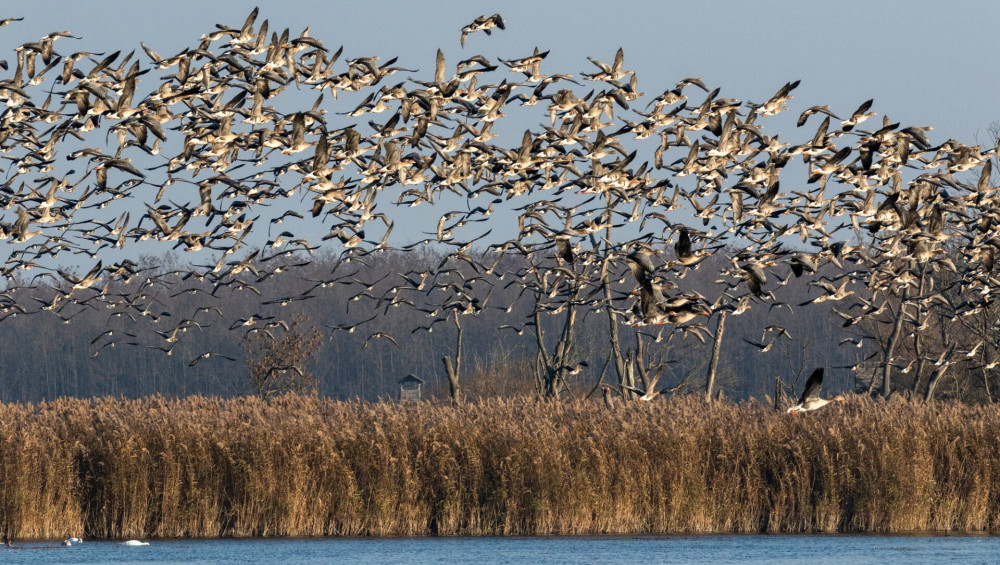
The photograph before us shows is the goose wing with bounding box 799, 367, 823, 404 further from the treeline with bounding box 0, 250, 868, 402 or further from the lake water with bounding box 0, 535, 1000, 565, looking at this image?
the treeline with bounding box 0, 250, 868, 402

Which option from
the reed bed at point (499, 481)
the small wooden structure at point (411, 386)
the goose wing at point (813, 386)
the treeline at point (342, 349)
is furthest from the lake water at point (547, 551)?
the treeline at point (342, 349)

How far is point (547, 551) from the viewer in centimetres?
2631

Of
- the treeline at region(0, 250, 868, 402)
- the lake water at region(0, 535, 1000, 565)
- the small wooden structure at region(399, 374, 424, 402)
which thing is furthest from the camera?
the treeline at region(0, 250, 868, 402)

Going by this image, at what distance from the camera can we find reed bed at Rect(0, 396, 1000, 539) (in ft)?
88.0

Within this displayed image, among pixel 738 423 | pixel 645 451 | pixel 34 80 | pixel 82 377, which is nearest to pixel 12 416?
pixel 34 80

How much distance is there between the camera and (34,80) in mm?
24156

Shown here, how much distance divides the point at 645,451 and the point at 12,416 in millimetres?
14109

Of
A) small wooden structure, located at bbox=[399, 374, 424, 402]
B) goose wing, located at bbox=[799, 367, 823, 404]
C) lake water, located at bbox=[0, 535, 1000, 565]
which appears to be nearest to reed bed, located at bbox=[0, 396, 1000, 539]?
lake water, located at bbox=[0, 535, 1000, 565]

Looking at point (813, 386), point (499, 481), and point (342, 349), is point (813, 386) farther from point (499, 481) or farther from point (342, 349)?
point (342, 349)

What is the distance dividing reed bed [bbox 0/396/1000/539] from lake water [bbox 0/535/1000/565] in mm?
279

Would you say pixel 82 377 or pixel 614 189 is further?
pixel 82 377

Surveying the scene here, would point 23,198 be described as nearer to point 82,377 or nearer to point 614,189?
point 614,189

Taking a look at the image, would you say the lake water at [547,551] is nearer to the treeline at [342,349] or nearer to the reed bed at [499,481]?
the reed bed at [499,481]

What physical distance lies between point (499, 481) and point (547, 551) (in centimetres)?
178
